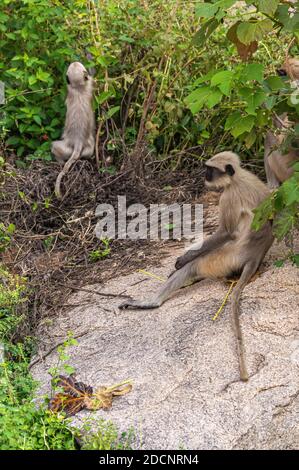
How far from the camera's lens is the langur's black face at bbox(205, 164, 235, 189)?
529 cm

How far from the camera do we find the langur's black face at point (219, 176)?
17.3ft

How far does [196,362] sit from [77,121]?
10.2 feet

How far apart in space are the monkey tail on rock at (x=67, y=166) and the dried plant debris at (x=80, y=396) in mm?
2324

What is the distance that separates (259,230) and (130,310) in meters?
0.90

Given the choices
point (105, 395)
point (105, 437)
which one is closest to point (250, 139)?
point (105, 395)

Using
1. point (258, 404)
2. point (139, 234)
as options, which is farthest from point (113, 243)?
point (258, 404)

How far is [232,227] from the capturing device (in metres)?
5.32

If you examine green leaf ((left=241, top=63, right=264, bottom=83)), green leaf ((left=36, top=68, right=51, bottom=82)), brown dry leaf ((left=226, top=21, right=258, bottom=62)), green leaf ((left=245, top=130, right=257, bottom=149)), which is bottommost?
green leaf ((left=245, top=130, right=257, bottom=149))

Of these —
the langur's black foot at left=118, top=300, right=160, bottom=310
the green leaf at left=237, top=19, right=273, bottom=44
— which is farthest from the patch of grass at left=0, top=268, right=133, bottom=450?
the green leaf at left=237, top=19, right=273, bottom=44

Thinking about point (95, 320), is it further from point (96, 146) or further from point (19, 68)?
point (19, 68)

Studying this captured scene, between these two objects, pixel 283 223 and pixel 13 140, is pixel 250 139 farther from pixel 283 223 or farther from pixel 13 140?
pixel 13 140

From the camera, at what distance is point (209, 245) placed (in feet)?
17.9

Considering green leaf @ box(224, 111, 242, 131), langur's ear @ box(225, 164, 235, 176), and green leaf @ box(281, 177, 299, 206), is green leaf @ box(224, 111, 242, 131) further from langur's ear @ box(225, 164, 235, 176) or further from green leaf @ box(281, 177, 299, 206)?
langur's ear @ box(225, 164, 235, 176)

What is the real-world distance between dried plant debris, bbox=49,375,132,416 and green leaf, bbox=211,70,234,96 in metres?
1.54
